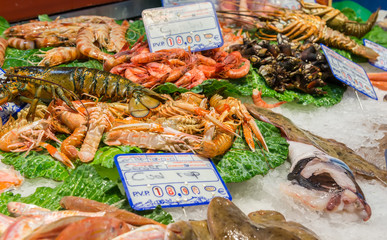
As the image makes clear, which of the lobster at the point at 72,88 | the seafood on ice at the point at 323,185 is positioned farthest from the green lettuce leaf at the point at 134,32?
the seafood on ice at the point at 323,185

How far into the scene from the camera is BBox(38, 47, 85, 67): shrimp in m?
3.35

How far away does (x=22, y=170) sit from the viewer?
2213 mm

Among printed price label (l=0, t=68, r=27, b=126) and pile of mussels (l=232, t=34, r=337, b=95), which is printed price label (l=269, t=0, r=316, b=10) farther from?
printed price label (l=0, t=68, r=27, b=126)

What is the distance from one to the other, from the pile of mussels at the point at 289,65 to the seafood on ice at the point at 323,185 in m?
1.21

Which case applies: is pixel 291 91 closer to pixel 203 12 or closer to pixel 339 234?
pixel 203 12

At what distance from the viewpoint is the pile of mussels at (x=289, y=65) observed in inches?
139

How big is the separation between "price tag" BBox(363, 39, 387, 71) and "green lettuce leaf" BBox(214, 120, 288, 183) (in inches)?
94.6

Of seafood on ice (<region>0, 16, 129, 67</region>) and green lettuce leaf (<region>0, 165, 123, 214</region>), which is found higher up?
seafood on ice (<region>0, 16, 129, 67</region>)

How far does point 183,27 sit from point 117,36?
96 centimetres

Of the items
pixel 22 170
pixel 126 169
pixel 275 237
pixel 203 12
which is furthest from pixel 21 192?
pixel 203 12

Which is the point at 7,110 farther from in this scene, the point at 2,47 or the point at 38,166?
the point at 2,47

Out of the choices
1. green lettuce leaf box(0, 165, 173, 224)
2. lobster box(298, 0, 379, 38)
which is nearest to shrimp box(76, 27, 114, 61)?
green lettuce leaf box(0, 165, 173, 224)

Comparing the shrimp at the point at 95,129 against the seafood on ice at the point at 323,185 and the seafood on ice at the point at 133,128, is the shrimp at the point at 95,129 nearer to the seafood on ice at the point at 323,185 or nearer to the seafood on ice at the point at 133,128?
the seafood on ice at the point at 133,128

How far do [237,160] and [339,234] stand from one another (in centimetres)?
80
